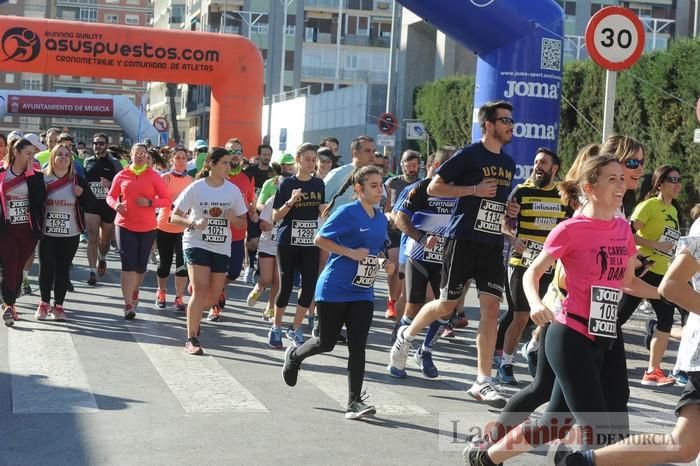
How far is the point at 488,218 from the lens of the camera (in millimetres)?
8367

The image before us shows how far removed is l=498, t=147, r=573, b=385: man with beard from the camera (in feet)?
30.3

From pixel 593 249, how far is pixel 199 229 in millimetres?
4982

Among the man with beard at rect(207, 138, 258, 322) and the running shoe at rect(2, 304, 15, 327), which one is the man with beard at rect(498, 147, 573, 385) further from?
the running shoe at rect(2, 304, 15, 327)

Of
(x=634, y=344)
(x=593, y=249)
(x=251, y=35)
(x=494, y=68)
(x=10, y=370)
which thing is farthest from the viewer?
(x=251, y=35)

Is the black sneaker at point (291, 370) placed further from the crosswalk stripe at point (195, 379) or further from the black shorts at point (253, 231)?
the black shorts at point (253, 231)

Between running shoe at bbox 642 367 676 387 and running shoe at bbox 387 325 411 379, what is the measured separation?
77.7 inches

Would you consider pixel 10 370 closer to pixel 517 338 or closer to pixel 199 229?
pixel 199 229

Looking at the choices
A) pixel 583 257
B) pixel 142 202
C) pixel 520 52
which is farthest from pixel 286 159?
pixel 583 257

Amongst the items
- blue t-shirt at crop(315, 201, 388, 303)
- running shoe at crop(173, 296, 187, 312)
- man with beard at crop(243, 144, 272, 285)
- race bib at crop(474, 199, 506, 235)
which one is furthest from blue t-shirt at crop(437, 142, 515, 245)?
man with beard at crop(243, 144, 272, 285)

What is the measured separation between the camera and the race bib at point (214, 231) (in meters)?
9.95

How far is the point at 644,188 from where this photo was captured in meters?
10.5

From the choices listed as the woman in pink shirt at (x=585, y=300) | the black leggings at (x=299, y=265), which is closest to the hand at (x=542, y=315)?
the woman in pink shirt at (x=585, y=300)

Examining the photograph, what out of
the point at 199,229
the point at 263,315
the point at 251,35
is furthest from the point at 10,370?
the point at 251,35

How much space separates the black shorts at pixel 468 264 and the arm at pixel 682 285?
3.45 meters
